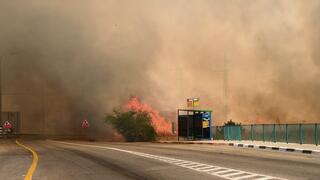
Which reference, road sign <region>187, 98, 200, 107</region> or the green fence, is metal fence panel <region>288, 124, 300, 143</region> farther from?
road sign <region>187, 98, 200, 107</region>

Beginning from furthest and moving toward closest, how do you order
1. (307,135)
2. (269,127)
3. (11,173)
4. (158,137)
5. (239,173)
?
(158,137)
(269,127)
(307,135)
(11,173)
(239,173)

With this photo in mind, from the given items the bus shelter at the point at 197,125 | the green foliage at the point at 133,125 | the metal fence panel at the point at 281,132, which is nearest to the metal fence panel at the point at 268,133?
the metal fence panel at the point at 281,132

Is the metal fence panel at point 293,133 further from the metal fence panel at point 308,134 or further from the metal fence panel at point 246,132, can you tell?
the metal fence panel at point 246,132

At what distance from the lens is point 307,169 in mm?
15273

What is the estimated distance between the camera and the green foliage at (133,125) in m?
67.2

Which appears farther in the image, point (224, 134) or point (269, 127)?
point (224, 134)

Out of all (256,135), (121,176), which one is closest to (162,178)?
(121,176)

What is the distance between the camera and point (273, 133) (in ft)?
129

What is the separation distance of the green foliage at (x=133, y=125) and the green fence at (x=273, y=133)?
17.0 m

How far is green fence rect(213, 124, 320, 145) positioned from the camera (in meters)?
33.8

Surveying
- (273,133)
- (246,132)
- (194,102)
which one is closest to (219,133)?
(194,102)

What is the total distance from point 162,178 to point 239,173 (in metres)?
2.52

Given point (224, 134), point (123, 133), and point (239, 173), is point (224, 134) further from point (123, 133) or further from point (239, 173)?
point (239, 173)

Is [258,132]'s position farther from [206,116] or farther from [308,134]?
[308,134]
